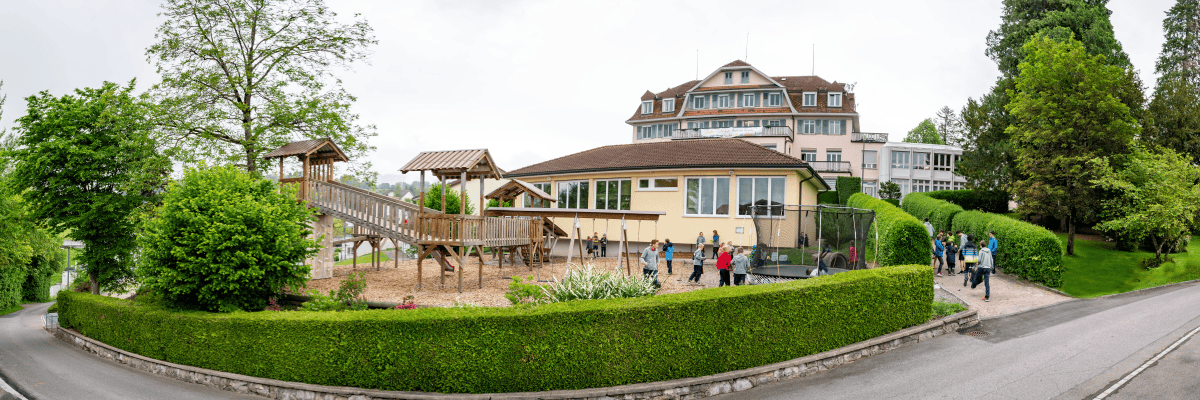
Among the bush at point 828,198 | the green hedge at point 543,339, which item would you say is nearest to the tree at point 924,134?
the bush at point 828,198

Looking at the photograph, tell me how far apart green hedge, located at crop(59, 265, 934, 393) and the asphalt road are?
25.0 inches

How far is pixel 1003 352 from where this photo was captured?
10.2 metres

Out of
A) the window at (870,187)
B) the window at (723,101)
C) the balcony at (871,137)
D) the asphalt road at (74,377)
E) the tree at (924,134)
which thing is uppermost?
the tree at (924,134)

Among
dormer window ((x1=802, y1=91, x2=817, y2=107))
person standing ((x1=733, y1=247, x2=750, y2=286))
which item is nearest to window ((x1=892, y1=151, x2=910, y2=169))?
dormer window ((x1=802, y1=91, x2=817, y2=107))

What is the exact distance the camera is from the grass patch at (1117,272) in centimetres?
1808

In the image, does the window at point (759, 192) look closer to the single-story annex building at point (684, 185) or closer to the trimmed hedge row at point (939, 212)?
the single-story annex building at point (684, 185)

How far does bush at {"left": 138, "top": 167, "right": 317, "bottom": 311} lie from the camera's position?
11.0 metres

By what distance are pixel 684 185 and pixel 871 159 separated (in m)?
35.3

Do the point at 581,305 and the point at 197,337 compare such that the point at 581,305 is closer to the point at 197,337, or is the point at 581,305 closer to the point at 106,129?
the point at 197,337

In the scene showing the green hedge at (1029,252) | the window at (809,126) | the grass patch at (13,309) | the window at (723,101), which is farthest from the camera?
the window at (723,101)

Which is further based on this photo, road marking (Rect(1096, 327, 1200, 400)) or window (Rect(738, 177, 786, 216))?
window (Rect(738, 177, 786, 216))

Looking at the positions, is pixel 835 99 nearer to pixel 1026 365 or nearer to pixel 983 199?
pixel 983 199

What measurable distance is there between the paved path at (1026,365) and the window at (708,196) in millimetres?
11971

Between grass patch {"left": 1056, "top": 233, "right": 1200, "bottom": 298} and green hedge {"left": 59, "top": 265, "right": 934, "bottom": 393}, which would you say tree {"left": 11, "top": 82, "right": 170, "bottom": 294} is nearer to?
green hedge {"left": 59, "top": 265, "right": 934, "bottom": 393}
